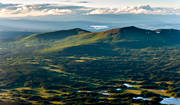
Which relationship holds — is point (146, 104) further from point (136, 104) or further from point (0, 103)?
point (0, 103)

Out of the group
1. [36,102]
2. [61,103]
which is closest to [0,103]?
[36,102]

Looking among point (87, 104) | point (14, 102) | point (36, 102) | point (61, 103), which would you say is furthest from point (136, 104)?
point (14, 102)

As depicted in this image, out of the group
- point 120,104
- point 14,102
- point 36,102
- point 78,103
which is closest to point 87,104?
point 78,103

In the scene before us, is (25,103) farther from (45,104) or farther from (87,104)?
(87,104)

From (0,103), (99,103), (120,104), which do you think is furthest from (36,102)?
(120,104)

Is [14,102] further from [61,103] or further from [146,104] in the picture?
[146,104]
